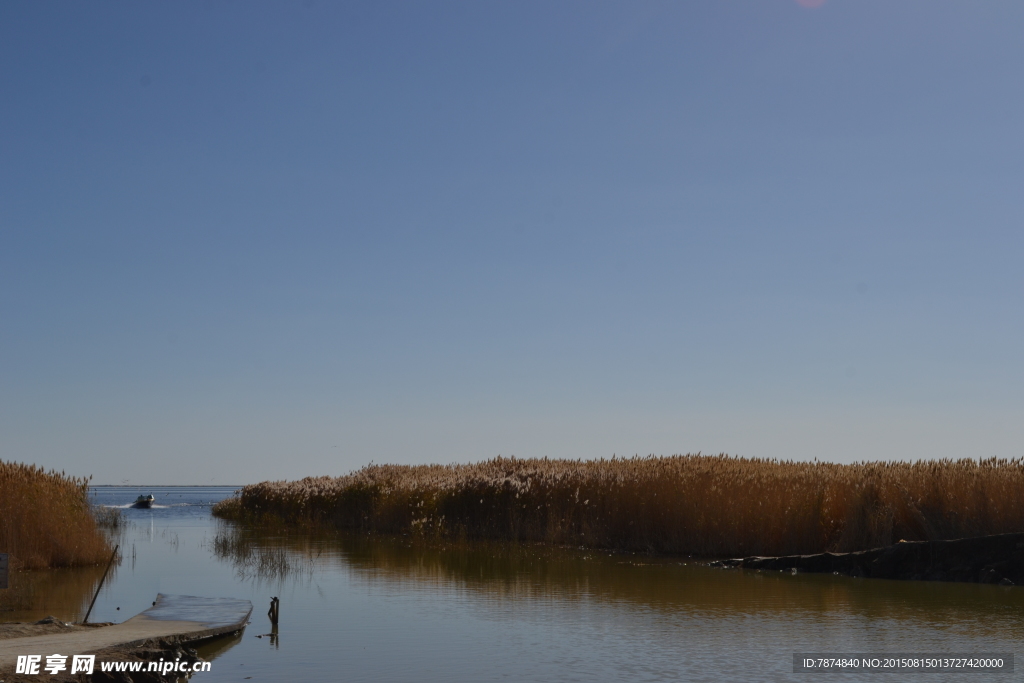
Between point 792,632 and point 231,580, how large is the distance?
898 centimetres

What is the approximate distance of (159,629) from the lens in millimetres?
9594

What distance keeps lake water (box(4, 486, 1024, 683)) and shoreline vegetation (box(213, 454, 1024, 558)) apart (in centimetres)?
147

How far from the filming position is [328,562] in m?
18.7

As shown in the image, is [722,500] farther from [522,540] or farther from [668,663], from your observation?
[668,663]

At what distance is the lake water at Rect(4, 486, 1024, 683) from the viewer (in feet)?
30.0

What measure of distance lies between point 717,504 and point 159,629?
41.1 ft

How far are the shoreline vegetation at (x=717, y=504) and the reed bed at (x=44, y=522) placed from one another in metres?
9.09

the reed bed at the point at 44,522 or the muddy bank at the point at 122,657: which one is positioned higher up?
the reed bed at the point at 44,522

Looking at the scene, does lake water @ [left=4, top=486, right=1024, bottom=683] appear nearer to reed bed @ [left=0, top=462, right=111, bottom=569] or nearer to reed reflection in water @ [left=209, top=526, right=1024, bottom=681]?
reed reflection in water @ [left=209, top=526, right=1024, bottom=681]

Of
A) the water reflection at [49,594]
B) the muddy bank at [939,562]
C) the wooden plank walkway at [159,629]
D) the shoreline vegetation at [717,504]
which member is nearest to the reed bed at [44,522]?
the water reflection at [49,594]

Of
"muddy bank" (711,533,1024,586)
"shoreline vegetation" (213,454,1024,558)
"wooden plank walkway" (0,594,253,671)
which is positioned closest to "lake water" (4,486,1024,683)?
"wooden plank walkway" (0,594,253,671)

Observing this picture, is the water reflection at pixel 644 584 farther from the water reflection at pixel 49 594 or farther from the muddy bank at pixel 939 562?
the water reflection at pixel 49 594

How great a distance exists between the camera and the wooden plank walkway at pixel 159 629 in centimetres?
819

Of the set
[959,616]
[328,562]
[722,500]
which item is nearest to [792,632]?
[959,616]
